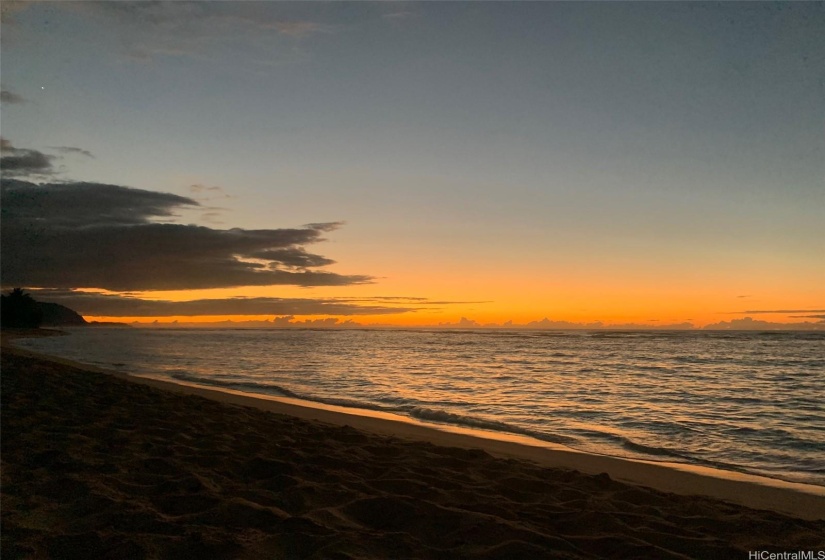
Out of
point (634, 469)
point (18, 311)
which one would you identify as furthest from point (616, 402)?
point (18, 311)

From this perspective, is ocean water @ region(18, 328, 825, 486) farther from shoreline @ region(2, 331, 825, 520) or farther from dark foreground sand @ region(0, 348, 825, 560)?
dark foreground sand @ region(0, 348, 825, 560)

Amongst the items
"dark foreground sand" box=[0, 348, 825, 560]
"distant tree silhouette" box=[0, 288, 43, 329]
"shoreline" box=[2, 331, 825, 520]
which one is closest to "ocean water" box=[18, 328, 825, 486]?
"shoreline" box=[2, 331, 825, 520]

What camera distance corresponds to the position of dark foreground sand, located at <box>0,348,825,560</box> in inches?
155

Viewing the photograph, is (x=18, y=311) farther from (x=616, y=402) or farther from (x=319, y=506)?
(x=319, y=506)

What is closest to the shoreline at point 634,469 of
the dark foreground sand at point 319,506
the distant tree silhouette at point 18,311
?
the dark foreground sand at point 319,506

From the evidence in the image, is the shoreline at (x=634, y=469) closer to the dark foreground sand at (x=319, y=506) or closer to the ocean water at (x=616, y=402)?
the ocean water at (x=616, y=402)

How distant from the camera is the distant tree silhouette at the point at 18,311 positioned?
8338 centimetres

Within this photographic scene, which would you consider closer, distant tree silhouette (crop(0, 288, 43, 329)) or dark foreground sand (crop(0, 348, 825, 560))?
dark foreground sand (crop(0, 348, 825, 560))

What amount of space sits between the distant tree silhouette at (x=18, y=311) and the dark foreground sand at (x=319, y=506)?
308ft

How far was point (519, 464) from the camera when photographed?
729 centimetres

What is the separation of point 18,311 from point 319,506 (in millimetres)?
103356

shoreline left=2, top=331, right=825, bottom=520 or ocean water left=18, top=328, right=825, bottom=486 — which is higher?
shoreline left=2, top=331, right=825, bottom=520

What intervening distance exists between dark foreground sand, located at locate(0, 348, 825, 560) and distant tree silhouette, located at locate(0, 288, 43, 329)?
93.7 metres

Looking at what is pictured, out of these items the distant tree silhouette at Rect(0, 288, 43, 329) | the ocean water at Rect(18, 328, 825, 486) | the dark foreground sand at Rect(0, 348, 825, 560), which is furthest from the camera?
the distant tree silhouette at Rect(0, 288, 43, 329)
